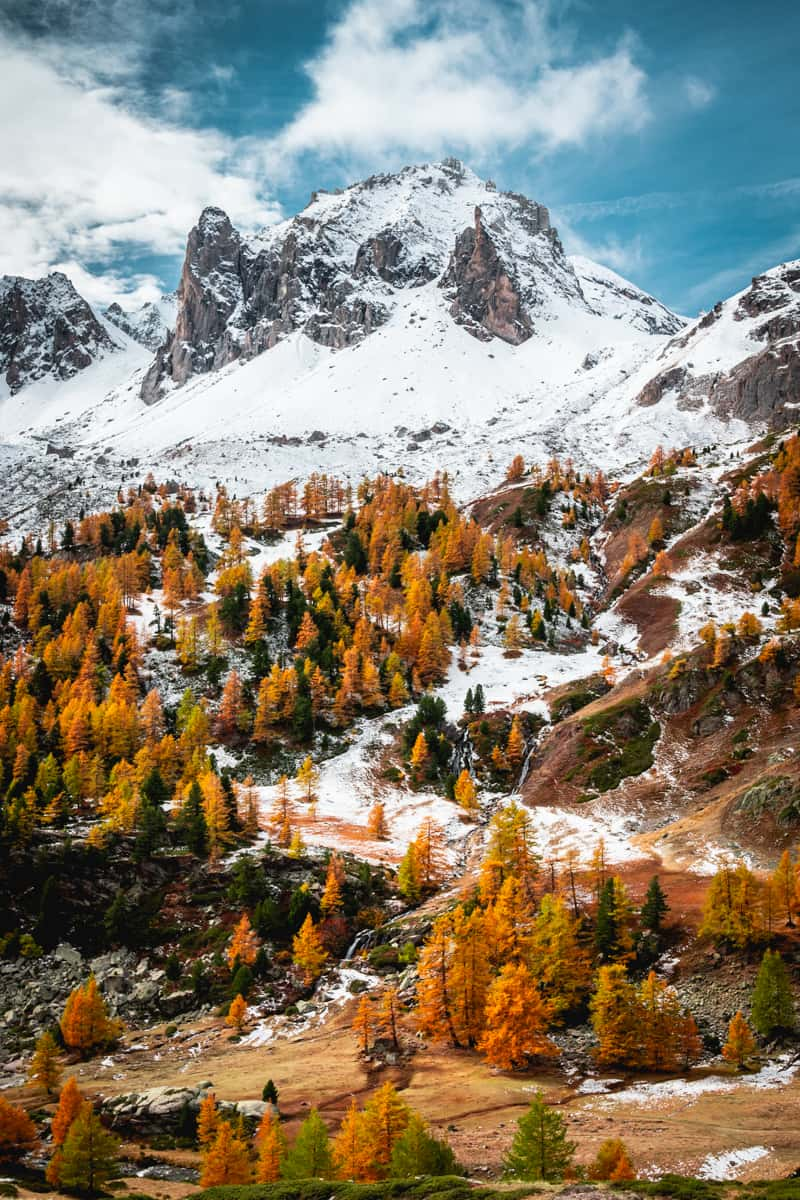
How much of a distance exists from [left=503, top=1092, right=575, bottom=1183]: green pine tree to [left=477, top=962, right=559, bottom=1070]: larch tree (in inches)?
644

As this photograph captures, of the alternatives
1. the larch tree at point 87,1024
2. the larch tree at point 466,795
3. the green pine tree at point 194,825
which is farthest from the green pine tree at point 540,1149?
the larch tree at point 466,795

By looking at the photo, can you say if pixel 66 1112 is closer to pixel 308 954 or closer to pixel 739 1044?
pixel 308 954

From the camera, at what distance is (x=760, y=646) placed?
10231 cm

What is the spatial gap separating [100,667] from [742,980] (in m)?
112

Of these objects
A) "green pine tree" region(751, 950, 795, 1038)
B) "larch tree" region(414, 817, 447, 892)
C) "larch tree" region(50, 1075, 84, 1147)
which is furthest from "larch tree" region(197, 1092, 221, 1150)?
"larch tree" region(414, 817, 447, 892)

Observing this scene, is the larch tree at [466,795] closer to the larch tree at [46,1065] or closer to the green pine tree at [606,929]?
the green pine tree at [606,929]

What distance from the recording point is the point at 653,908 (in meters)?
54.6

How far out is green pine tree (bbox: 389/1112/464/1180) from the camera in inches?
1164

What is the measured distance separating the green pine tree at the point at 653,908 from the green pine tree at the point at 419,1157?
29756 millimetres

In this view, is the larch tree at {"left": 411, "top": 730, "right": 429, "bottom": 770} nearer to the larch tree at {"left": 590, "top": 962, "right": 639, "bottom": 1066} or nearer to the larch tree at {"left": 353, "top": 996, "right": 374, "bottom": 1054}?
the larch tree at {"left": 353, "top": 996, "right": 374, "bottom": 1054}

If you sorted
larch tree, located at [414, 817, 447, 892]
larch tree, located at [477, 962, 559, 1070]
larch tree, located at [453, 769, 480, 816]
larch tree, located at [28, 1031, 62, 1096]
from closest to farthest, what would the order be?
1. larch tree, located at [477, 962, 559, 1070]
2. larch tree, located at [28, 1031, 62, 1096]
3. larch tree, located at [414, 817, 447, 892]
4. larch tree, located at [453, 769, 480, 816]

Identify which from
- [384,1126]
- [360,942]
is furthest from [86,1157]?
[360,942]

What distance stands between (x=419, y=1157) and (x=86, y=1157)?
1752 cm

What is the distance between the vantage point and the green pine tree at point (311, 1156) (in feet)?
108
